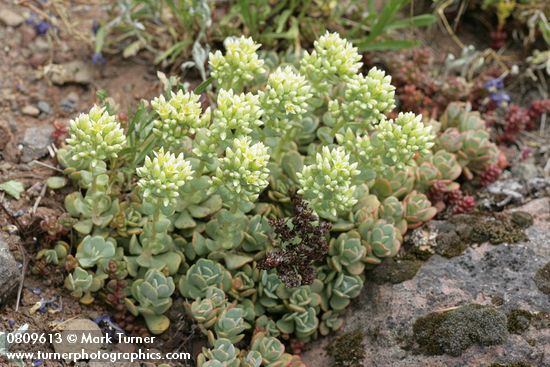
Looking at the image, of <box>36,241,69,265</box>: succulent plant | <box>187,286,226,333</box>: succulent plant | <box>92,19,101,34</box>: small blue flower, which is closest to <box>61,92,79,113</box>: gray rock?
<box>92,19,101,34</box>: small blue flower

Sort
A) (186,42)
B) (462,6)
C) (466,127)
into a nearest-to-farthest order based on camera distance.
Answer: (466,127) < (186,42) < (462,6)

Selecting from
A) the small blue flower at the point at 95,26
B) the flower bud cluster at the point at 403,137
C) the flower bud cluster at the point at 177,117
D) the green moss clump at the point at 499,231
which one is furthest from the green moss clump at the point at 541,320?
the small blue flower at the point at 95,26

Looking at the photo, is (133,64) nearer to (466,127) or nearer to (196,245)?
(196,245)

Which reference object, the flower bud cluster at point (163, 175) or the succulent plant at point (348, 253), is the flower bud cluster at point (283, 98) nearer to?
the flower bud cluster at point (163, 175)

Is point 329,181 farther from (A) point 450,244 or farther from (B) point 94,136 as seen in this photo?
(B) point 94,136

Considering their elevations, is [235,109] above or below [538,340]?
above

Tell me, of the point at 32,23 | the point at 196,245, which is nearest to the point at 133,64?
the point at 32,23
